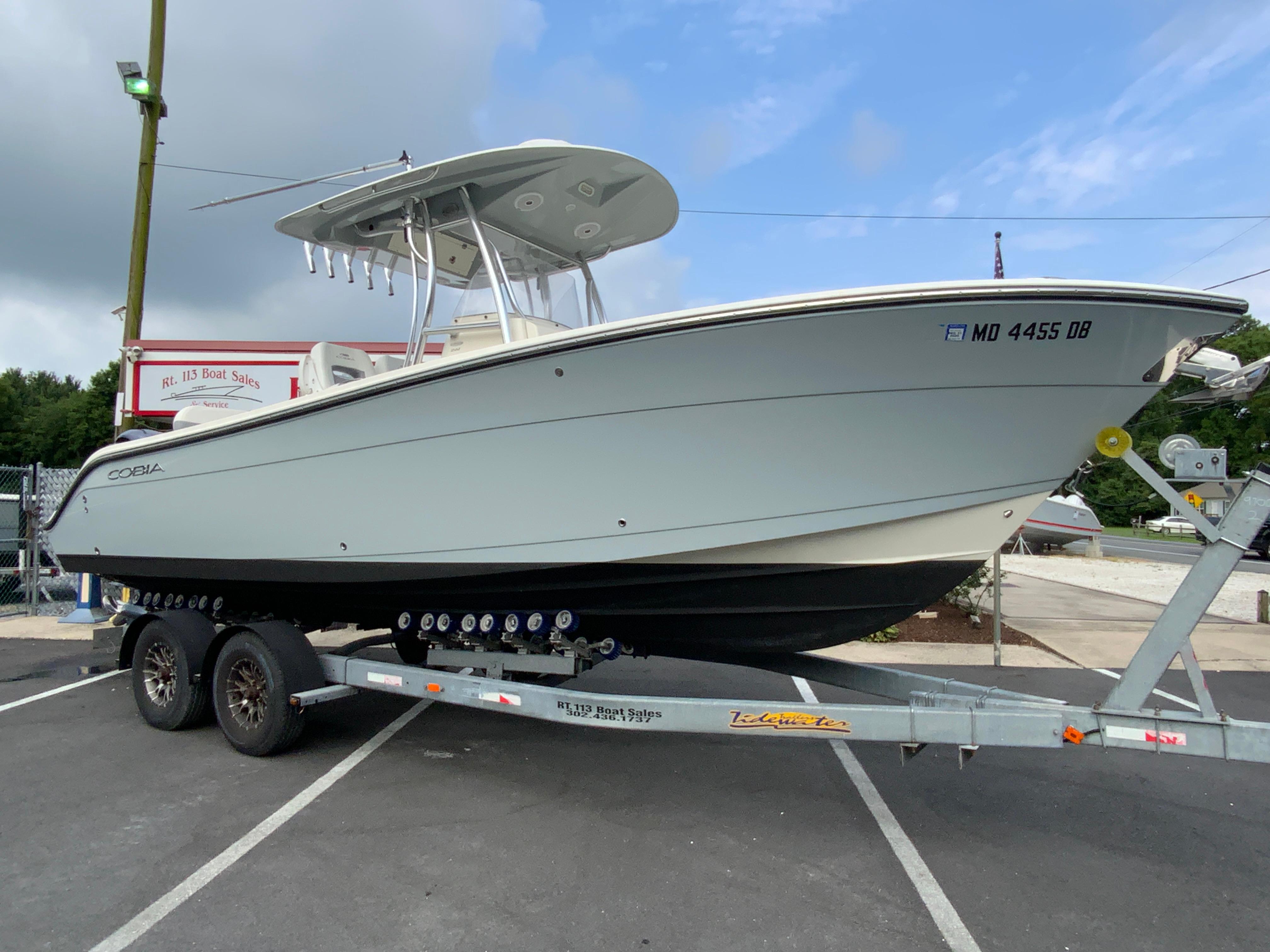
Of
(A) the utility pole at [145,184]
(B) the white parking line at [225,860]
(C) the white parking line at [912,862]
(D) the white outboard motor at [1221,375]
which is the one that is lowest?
(C) the white parking line at [912,862]

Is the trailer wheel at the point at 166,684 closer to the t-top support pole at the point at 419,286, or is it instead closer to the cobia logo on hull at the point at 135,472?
the cobia logo on hull at the point at 135,472

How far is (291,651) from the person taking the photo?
4.23m

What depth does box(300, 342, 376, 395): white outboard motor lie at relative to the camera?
4633 millimetres

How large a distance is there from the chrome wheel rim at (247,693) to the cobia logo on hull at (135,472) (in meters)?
1.41

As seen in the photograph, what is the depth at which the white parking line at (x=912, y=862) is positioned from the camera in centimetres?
257

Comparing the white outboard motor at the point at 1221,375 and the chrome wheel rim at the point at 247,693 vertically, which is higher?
the white outboard motor at the point at 1221,375

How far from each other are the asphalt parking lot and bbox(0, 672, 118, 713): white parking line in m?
0.48

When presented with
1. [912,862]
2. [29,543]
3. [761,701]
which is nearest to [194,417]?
[761,701]

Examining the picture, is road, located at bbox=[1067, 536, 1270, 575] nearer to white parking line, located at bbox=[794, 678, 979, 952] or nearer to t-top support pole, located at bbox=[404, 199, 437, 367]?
white parking line, located at bbox=[794, 678, 979, 952]

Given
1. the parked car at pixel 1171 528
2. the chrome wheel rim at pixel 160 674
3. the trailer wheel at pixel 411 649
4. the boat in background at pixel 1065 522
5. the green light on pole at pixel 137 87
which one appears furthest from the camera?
the parked car at pixel 1171 528

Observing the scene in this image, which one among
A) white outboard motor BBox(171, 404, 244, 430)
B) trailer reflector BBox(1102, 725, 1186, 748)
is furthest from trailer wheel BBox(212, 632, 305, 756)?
trailer reflector BBox(1102, 725, 1186, 748)

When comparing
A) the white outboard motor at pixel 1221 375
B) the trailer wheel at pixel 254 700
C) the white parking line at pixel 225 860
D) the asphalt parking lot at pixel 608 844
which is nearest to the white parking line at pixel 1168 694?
the asphalt parking lot at pixel 608 844

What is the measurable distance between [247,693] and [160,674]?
1.01 m

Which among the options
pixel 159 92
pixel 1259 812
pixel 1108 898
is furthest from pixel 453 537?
pixel 159 92
